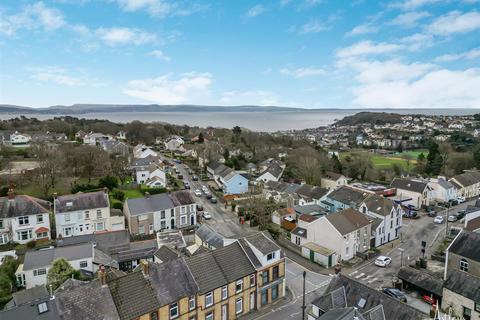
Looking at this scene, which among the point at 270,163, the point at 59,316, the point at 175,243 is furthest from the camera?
the point at 270,163

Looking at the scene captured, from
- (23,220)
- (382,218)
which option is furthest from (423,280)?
(23,220)

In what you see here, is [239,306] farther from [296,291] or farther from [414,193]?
[414,193]

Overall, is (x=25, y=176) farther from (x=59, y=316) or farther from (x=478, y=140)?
(x=478, y=140)

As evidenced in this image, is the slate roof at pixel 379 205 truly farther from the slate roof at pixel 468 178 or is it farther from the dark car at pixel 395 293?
the slate roof at pixel 468 178

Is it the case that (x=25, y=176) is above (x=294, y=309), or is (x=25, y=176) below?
above

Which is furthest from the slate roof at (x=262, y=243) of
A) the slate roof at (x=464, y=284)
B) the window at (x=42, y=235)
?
the window at (x=42, y=235)

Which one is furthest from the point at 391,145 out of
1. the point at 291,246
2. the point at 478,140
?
the point at 291,246
